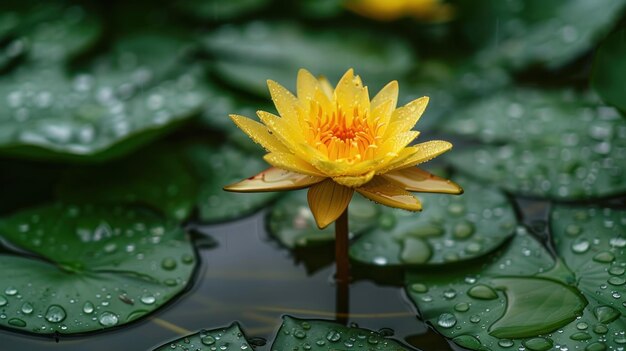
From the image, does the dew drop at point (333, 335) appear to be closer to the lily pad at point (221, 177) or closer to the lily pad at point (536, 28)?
the lily pad at point (221, 177)

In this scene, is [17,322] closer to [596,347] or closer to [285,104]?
[285,104]

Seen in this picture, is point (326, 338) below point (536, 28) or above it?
below

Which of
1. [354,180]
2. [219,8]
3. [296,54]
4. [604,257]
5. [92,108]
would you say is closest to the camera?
[354,180]

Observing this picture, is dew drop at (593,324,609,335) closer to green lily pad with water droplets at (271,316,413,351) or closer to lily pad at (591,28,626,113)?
green lily pad with water droplets at (271,316,413,351)

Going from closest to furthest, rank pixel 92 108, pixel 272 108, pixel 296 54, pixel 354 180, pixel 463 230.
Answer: pixel 354 180 → pixel 463 230 → pixel 92 108 → pixel 272 108 → pixel 296 54

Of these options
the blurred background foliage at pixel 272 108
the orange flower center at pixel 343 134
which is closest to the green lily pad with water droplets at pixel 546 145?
the blurred background foliage at pixel 272 108

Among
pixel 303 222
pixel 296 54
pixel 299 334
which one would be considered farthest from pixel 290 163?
pixel 296 54
